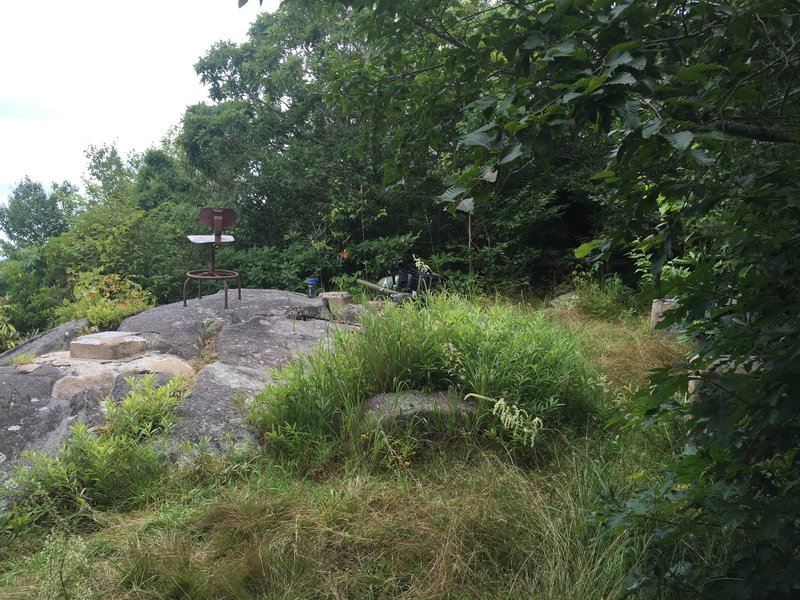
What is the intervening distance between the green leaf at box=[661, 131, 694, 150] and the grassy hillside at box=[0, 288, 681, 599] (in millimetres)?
893

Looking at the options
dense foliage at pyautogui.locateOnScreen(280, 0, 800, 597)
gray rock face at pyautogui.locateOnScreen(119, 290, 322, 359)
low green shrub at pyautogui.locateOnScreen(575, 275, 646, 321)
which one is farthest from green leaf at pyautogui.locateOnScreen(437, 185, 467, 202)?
low green shrub at pyautogui.locateOnScreen(575, 275, 646, 321)

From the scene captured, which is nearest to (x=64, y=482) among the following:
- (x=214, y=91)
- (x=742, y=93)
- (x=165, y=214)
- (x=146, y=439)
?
(x=146, y=439)

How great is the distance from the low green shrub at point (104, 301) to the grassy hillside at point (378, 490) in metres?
3.49

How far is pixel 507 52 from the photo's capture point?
1260 millimetres

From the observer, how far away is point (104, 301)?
6570 mm

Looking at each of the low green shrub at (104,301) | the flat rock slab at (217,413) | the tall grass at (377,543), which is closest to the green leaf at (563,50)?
the tall grass at (377,543)

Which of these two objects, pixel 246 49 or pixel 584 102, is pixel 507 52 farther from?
pixel 246 49

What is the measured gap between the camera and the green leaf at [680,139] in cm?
85

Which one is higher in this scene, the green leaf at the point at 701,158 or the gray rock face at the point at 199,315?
the green leaf at the point at 701,158

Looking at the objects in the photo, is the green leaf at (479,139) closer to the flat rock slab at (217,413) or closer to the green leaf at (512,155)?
the green leaf at (512,155)

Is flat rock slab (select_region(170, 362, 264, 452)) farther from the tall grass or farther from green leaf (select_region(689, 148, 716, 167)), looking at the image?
green leaf (select_region(689, 148, 716, 167))

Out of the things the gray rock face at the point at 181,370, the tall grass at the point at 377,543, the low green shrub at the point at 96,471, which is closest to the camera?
the tall grass at the point at 377,543

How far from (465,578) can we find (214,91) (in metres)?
9.48

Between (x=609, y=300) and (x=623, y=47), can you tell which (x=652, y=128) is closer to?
(x=623, y=47)
